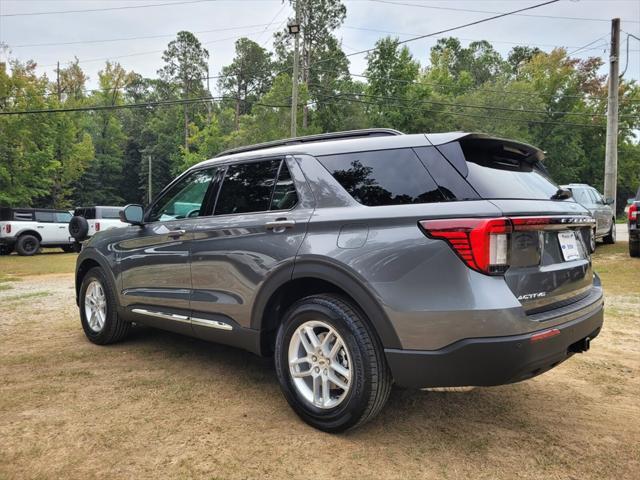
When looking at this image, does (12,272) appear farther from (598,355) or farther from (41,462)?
(598,355)

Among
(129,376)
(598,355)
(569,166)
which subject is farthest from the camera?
(569,166)

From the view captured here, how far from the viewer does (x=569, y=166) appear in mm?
43594

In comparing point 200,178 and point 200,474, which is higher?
point 200,178

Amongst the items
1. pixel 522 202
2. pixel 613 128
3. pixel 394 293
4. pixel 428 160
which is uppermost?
pixel 613 128

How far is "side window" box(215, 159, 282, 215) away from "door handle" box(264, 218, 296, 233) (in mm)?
220

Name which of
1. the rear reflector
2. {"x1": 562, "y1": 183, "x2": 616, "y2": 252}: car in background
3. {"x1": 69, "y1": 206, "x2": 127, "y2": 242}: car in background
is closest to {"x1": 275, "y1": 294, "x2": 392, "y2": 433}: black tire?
the rear reflector

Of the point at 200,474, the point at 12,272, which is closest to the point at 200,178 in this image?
the point at 200,474

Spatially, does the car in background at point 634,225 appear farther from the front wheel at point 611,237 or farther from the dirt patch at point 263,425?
the dirt patch at point 263,425

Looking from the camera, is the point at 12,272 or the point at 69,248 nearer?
the point at 12,272

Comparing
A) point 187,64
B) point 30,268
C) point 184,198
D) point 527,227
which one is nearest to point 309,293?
point 527,227

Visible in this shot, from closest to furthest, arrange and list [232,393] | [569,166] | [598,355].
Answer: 1. [232,393]
2. [598,355]
3. [569,166]

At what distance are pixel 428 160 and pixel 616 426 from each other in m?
2.08

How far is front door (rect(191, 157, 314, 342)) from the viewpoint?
309 centimetres

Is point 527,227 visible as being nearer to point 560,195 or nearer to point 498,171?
point 498,171
